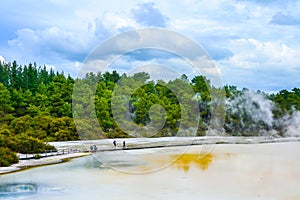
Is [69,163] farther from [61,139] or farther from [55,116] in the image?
[55,116]

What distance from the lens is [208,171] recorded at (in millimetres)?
21875

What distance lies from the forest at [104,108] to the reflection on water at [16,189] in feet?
32.6

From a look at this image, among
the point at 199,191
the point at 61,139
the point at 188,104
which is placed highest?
the point at 188,104

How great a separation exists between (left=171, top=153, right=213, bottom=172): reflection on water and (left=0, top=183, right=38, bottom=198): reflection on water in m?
7.85

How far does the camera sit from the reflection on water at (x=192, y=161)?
933 inches

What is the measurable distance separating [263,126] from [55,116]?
2351 centimetres

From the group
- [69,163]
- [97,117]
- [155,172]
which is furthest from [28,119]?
[155,172]

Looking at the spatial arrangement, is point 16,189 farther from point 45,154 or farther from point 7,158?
point 45,154

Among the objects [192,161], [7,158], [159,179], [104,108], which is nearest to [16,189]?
[159,179]

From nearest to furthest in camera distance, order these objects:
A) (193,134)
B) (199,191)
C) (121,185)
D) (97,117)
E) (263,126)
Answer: (199,191) < (121,185) < (97,117) < (193,134) < (263,126)

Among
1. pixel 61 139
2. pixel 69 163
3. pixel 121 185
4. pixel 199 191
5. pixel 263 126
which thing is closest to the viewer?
pixel 199 191

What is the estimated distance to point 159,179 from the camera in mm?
19703

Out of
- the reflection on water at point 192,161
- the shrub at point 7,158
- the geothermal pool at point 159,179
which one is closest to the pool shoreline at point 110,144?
the shrub at point 7,158

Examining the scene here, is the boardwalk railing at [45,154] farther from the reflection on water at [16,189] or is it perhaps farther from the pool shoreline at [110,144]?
the reflection on water at [16,189]
